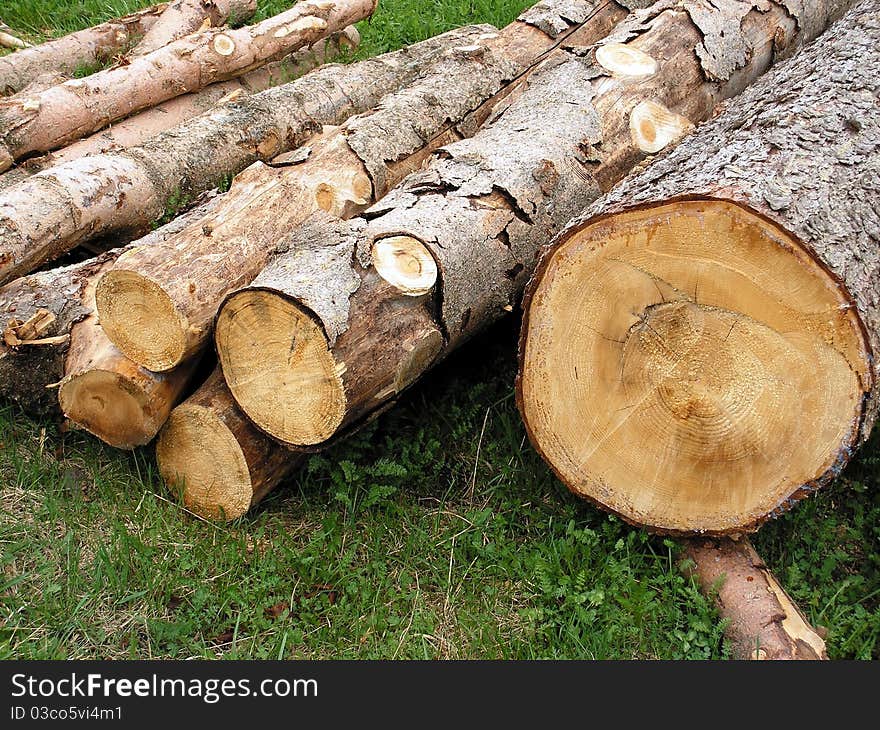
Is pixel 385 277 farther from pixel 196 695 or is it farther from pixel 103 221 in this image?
pixel 103 221

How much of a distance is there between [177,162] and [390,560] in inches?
88.2

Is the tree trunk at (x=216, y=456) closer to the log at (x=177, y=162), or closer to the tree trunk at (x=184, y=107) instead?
the log at (x=177, y=162)

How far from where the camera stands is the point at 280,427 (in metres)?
3.01

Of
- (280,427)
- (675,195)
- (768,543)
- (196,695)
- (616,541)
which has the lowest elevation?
(768,543)

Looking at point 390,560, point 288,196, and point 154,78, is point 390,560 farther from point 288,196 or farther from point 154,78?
point 154,78

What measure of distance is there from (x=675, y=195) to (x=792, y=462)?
846mm

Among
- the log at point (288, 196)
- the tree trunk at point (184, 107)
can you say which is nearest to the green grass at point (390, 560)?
the log at point (288, 196)

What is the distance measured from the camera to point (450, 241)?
3.09 meters

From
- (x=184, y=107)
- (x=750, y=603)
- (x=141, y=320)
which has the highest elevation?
(x=141, y=320)

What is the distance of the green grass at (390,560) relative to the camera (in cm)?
283

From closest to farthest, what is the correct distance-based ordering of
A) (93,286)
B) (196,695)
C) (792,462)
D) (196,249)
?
1. (196,695)
2. (792,462)
3. (196,249)
4. (93,286)

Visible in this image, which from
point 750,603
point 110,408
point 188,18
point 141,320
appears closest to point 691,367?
point 750,603

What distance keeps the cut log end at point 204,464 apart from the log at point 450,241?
0.17 metres

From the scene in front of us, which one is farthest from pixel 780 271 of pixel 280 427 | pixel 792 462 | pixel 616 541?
pixel 280 427
